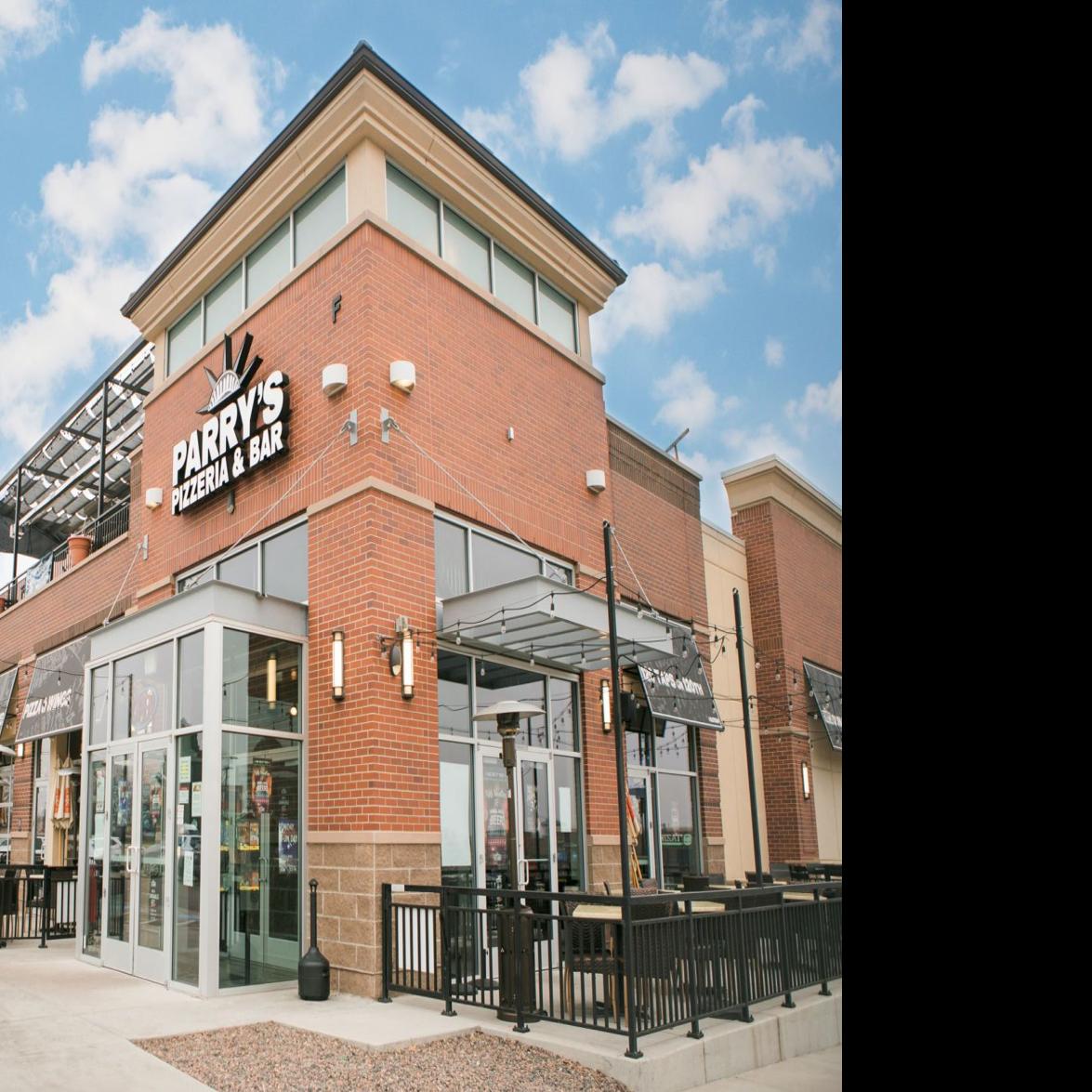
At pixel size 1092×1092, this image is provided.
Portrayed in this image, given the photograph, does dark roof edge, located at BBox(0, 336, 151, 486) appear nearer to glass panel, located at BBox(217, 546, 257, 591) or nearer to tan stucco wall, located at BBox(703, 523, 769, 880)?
glass panel, located at BBox(217, 546, 257, 591)

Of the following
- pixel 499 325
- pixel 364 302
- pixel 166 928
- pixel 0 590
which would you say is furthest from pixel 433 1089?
pixel 0 590

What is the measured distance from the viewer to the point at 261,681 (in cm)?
973

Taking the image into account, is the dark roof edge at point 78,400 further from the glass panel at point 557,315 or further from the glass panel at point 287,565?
the glass panel at point 557,315

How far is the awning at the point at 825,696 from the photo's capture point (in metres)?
18.2

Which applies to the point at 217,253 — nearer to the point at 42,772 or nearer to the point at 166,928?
the point at 166,928

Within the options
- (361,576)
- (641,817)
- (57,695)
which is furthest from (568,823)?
(57,695)

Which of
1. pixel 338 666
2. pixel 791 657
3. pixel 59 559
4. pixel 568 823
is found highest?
pixel 59 559

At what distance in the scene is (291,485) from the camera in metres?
10.8

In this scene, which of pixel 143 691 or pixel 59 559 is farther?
pixel 59 559

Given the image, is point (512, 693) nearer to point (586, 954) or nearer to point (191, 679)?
point (191, 679)

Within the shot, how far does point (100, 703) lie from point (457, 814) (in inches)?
166

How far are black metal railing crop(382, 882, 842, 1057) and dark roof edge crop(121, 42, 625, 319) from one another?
7998mm

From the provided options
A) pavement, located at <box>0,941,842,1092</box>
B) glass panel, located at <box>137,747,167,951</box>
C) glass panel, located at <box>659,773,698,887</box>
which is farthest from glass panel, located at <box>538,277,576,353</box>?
pavement, located at <box>0,941,842,1092</box>
